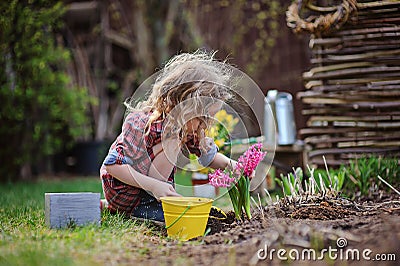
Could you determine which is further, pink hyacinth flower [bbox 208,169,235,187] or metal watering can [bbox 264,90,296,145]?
metal watering can [bbox 264,90,296,145]

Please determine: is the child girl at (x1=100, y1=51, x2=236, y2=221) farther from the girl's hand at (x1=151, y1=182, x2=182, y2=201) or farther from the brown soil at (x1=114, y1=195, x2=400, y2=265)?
the brown soil at (x1=114, y1=195, x2=400, y2=265)

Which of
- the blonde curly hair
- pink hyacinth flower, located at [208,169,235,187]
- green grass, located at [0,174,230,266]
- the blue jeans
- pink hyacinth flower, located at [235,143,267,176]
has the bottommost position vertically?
the blue jeans

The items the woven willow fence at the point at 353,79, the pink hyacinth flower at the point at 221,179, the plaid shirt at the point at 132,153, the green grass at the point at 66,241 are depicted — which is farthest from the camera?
the woven willow fence at the point at 353,79

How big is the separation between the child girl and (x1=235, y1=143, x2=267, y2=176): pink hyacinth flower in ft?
0.52

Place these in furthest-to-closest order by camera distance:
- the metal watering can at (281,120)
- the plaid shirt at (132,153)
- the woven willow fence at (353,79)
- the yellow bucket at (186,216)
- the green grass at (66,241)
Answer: the metal watering can at (281,120) → the woven willow fence at (353,79) → the plaid shirt at (132,153) → the yellow bucket at (186,216) → the green grass at (66,241)

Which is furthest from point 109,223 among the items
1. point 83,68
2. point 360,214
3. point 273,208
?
point 83,68

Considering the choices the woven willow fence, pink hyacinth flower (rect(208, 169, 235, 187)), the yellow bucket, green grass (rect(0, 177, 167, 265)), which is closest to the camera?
green grass (rect(0, 177, 167, 265))

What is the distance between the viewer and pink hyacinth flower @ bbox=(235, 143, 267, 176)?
249cm

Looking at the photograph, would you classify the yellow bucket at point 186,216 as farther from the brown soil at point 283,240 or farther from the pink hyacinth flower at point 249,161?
the pink hyacinth flower at point 249,161

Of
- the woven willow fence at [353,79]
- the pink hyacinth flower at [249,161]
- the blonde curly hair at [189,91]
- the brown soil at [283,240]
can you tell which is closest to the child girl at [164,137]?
the blonde curly hair at [189,91]

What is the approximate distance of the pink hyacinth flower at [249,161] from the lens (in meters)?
2.49

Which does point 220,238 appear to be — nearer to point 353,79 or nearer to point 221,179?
point 221,179

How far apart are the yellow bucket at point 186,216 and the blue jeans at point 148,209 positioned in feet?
1.03

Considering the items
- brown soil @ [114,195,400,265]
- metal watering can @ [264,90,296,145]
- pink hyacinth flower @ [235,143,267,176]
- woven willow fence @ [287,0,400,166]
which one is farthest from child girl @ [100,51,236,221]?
metal watering can @ [264,90,296,145]
